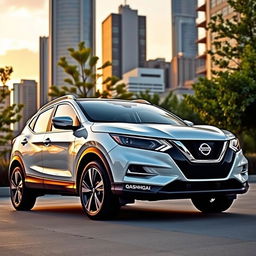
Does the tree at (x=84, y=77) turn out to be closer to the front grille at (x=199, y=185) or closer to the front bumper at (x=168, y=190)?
the front grille at (x=199, y=185)

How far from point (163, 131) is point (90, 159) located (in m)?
1.13

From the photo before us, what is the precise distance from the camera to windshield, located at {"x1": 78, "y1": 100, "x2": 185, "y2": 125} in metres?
9.41

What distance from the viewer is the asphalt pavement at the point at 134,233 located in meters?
6.07

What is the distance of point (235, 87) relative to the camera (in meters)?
33.4

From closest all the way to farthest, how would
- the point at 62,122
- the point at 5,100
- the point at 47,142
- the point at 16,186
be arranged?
the point at 62,122 < the point at 47,142 < the point at 16,186 < the point at 5,100

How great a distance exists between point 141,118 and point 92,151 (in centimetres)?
107

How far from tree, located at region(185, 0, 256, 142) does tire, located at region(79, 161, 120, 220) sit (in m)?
24.5

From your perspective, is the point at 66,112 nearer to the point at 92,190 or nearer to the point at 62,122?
the point at 62,122

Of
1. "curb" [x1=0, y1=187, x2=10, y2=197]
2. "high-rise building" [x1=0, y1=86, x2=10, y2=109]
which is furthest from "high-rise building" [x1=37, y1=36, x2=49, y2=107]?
"curb" [x1=0, y1=187, x2=10, y2=197]

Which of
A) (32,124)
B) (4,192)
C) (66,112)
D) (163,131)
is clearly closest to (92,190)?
(163,131)

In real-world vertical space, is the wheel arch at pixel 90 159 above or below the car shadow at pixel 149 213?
above

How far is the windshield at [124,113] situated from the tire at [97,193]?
0.83 m

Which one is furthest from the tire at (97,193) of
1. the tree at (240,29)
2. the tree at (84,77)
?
the tree at (84,77)

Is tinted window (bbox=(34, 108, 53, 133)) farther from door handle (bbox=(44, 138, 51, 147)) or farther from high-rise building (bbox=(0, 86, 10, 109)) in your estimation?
high-rise building (bbox=(0, 86, 10, 109))
